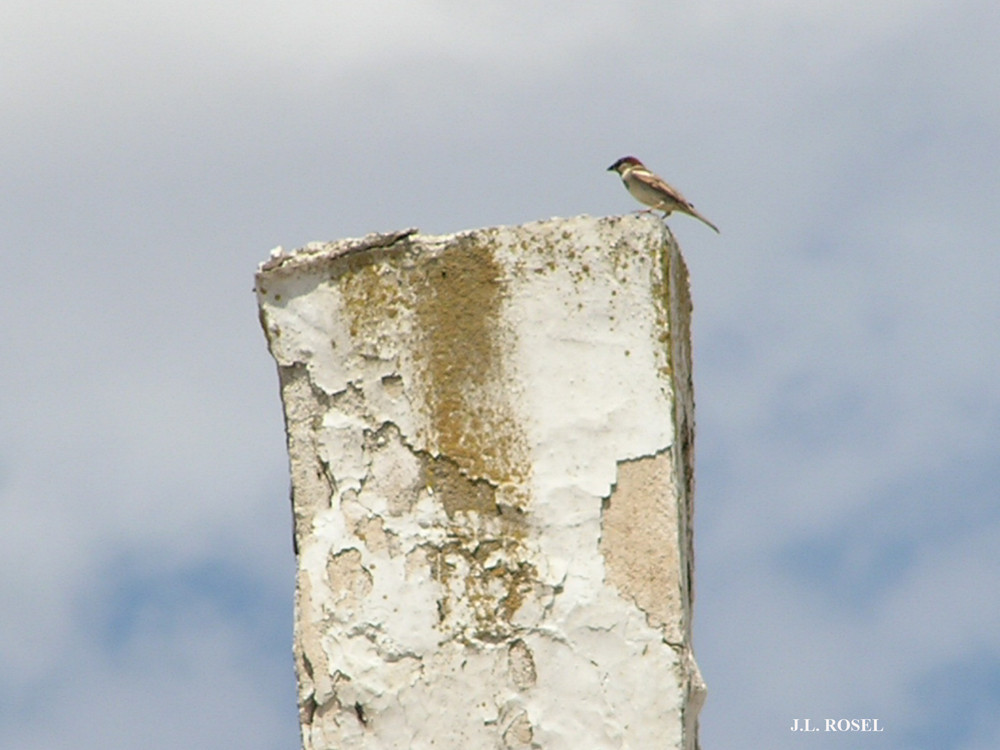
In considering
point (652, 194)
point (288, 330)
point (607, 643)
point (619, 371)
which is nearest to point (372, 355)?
point (288, 330)

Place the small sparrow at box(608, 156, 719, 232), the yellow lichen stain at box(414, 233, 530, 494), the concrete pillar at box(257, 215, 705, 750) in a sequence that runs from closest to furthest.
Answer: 1. the concrete pillar at box(257, 215, 705, 750)
2. the yellow lichen stain at box(414, 233, 530, 494)
3. the small sparrow at box(608, 156, 719, 232)

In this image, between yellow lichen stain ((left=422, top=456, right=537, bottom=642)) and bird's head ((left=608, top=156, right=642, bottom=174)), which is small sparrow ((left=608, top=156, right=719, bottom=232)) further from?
yellow lichen stain ((left=422, top=456, right=537, bottom=642))

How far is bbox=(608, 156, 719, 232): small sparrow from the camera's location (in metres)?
8.20

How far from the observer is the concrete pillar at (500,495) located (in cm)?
530

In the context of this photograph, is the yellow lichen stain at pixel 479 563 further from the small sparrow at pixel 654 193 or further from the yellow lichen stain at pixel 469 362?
the small sparrow at pixel 654 193

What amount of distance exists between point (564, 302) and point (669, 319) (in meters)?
0.29

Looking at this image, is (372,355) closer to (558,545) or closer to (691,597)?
(558,545)

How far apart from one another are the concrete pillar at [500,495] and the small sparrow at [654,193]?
257 centimetres

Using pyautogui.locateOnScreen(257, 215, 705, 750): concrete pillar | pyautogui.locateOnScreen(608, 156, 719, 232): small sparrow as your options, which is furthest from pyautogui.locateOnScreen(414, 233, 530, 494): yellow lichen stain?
pyautogui.locateOnScreen(608, 156, 719, 232): small sparrow

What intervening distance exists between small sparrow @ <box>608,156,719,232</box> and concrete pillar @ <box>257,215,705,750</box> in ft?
8.42

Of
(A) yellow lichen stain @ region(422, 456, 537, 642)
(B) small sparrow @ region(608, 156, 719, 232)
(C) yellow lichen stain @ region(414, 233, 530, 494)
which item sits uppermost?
(B) small sparrow @ region(608, 156, 719, 232)

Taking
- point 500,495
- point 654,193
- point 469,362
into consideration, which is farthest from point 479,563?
point 654,193

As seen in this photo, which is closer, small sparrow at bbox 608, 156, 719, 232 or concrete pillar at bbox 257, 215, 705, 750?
concrete pillar at bbox 257, 215, 705, 750

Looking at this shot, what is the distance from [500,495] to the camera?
17.7 feet
